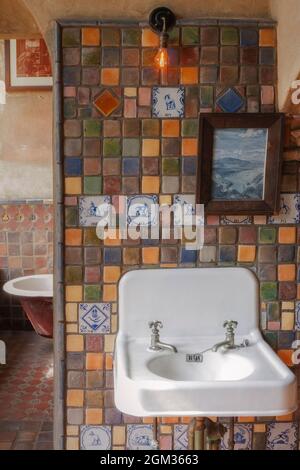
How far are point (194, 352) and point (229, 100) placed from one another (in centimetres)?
96

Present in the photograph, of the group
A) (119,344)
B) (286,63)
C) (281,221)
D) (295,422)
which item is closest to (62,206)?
(119,344)

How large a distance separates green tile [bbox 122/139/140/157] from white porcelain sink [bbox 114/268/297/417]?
1.50 ft

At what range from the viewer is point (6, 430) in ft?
7.64

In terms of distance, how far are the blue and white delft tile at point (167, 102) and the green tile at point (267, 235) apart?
550mm

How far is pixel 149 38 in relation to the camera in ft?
5.43

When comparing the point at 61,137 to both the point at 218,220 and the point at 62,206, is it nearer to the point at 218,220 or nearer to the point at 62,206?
the point at 62,206

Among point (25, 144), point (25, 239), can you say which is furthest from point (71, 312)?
point (25, 144)

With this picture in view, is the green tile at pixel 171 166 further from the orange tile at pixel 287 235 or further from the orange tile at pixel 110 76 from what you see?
the orange tile at pixel 287 235

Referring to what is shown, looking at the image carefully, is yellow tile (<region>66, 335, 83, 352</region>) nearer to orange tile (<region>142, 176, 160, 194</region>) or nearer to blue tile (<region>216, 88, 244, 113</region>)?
orange tile (<region>142, 176, 160, 194</region>)

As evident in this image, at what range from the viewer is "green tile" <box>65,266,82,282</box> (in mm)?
1732

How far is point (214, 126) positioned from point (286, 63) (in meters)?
0.33

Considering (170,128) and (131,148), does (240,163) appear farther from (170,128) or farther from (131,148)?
(131,148)

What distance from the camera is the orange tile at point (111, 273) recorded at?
174 centimetres

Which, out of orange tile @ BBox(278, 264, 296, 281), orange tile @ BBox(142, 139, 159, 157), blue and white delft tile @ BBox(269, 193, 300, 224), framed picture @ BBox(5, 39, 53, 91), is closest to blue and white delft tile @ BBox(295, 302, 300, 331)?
orange tile @ BBox(278, 264, 296, 281)
